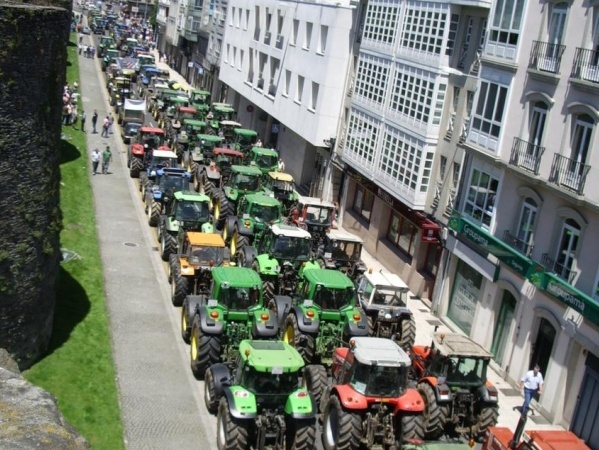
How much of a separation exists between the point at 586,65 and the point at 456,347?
8.81 meters

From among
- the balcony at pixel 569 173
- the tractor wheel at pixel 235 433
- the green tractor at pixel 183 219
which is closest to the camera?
the tractor wheel at pixel 235 433

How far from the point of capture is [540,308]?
21875 millimetres

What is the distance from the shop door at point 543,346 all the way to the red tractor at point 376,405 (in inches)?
296

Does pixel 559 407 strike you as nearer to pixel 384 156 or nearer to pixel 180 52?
pixel 384 156

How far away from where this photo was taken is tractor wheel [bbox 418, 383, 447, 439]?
16656 mm

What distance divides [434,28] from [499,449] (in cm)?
1846

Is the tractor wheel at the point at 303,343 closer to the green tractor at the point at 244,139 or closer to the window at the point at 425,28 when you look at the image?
the window at the point at 425,28

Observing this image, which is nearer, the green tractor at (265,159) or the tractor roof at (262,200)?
the tractor roof at (262,200)

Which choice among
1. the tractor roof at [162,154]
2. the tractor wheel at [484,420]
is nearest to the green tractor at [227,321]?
the tractor wheel at [484,420]

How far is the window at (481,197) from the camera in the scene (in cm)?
2514

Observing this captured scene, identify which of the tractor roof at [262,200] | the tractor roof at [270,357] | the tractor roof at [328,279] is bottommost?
the tractor roof at [262,200]

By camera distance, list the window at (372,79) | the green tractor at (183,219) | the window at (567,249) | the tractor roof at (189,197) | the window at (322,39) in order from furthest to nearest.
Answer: the window at (322,39)
the window at (372,79)
the tractor roof at (189,197)
the green tractor at (183,219)
the window at (567,249)

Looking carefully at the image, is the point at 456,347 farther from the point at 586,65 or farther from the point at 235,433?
the point at 586,65

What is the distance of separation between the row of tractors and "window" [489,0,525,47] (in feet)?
27.2
